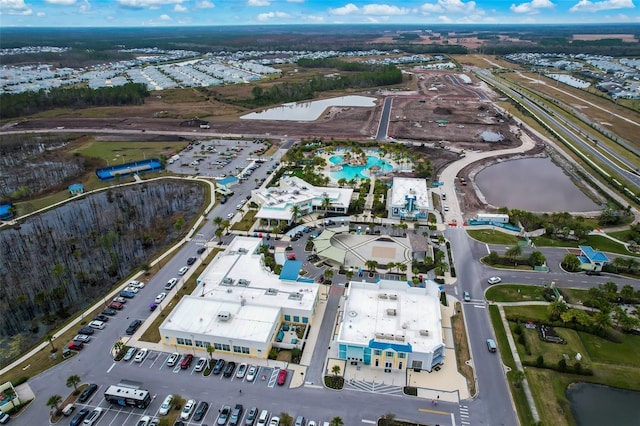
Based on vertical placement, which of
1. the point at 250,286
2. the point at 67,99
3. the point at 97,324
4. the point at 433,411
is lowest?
the point at 433,411

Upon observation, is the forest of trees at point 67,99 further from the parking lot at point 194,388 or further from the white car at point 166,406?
the white car at point 166,406

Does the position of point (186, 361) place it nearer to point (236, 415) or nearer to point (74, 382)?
point (236, 415)

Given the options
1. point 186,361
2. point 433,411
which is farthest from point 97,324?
point 433,411

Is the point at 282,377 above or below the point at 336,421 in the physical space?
below

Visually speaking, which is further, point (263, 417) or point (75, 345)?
point (75, 345)

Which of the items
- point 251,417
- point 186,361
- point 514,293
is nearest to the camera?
point 251,417

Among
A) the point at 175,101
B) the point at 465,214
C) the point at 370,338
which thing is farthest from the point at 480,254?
the point at 175,101

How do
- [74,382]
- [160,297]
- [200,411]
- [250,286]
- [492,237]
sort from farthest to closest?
[492,237] → [160,297] → [250,286] → [74,382] → [200,411]

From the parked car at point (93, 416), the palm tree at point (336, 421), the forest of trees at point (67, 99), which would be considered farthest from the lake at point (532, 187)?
the forest of trees at point (67, 99)
